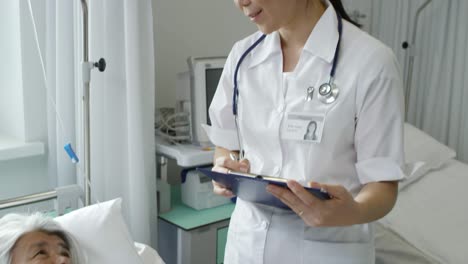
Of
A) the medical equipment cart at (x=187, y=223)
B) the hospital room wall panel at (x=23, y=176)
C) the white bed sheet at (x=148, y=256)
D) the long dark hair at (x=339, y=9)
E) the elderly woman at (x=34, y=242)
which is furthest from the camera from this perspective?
the hospital room wall panel at (x=23, y=176)

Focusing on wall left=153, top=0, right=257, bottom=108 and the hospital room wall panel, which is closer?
the hospital room wall panel

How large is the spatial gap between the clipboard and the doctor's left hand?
0.04 ft

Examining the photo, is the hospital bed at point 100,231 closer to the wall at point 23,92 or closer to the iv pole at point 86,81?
the iv pole at point 86,81

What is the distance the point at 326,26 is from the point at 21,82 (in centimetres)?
144

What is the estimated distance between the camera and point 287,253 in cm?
118

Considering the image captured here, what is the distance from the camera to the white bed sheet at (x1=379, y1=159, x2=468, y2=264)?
6.07ft

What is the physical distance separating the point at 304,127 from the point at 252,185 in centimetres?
19

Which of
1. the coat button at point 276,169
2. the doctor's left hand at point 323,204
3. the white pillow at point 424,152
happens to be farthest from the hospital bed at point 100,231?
the white pillow at point 424,152

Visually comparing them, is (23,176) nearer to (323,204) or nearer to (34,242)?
(34,242)

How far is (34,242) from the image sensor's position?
4.63 ft

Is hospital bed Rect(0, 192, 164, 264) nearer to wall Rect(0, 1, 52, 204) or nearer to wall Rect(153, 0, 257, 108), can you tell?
wall Rect(0, 1, 52, 204)

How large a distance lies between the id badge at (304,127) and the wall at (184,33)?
1.45 meters

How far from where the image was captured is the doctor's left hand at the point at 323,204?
0.95 m

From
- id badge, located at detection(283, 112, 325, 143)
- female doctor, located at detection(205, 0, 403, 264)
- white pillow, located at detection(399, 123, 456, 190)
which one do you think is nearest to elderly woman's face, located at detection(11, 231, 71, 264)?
female doctor, located at detection(205, 0, 403, 264)
